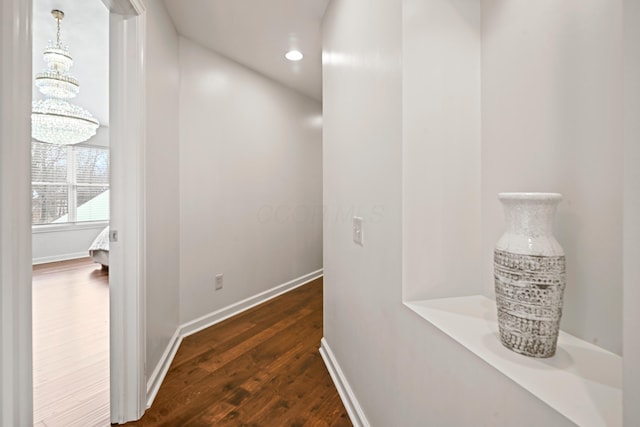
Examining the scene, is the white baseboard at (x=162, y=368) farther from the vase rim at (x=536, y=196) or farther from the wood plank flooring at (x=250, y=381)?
the vase rim at (x=536, y=196)

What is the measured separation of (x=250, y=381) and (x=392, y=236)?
1.33m

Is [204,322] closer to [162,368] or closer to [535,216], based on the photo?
[162,368]

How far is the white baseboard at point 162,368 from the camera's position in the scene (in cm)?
163

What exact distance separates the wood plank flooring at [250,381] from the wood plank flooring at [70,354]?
0.36 metres

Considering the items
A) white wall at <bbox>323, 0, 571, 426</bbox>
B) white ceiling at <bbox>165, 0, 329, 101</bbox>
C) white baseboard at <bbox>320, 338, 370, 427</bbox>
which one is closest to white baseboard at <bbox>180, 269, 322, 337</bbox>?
white baseboard at <bbox>320, 338, 370, 427</bbox>

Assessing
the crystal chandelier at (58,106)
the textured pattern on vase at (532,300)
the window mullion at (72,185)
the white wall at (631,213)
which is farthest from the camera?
the window mullion at (72,185)

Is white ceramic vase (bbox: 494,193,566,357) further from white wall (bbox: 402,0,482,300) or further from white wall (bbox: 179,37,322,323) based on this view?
white wall (bbox: 179,37,322,323)

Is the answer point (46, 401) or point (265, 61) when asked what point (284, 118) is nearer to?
point (265, 61)

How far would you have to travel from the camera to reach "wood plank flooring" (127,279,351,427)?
1501 millimetres

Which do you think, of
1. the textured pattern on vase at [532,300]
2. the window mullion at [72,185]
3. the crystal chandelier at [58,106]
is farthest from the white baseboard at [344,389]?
the window mullion at [72,185]

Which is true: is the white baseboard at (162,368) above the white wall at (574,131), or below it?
below

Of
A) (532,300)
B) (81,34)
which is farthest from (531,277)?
(81,34)

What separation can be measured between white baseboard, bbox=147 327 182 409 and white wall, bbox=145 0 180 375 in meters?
0.04

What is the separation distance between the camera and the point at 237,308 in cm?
288
